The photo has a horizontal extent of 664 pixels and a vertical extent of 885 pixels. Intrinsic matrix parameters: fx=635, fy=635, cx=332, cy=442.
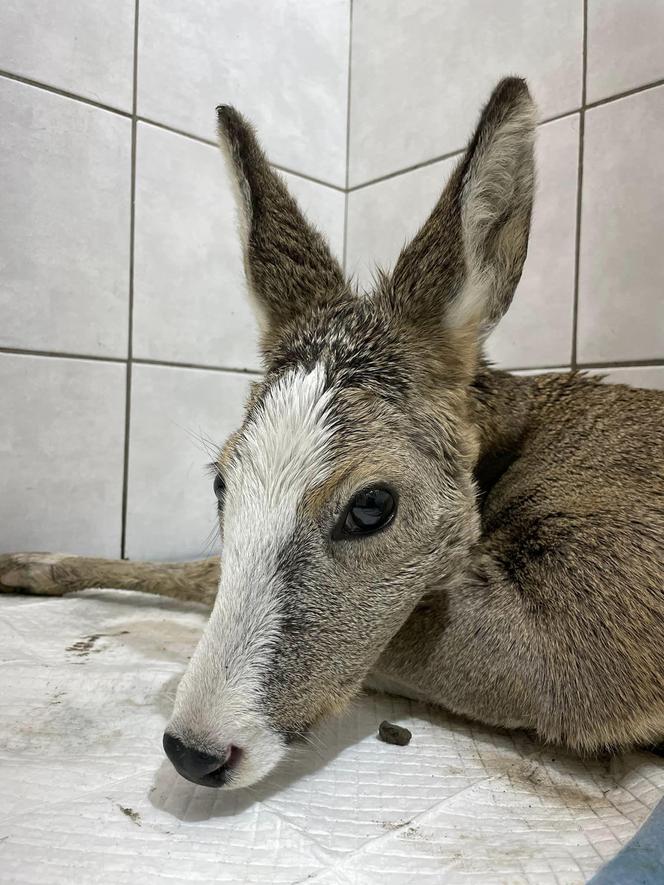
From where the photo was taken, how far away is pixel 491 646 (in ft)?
3.50

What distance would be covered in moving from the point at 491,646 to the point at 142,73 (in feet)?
6.87

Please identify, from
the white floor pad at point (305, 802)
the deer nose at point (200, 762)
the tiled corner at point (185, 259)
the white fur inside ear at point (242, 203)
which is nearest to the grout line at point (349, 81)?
the tiled corner at point (185, 259)

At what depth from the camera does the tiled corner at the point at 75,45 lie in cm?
188

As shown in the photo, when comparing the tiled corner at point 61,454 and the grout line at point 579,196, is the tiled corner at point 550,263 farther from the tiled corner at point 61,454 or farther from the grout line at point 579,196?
the tiled corner at point 61,454

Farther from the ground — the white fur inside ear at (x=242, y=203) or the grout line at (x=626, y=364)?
the white fur inside ear at (x=242, y=203)

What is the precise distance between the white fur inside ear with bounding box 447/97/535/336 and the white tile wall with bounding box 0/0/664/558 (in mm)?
846

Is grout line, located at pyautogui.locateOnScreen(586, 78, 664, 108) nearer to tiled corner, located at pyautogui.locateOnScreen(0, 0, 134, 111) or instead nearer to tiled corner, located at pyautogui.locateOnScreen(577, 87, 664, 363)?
tiled corner, located at pyautogui.locateOnScreen(577, 87, 664, 363)

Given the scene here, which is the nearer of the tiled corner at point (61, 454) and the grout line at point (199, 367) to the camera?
the tiled corner at point (61, 454)

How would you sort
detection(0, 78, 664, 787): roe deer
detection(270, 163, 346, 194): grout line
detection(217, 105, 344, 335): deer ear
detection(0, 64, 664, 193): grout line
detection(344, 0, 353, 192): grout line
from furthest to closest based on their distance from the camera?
detection(344, 0, 353, 192): grout line, detection(270, 163, 346, 194): grout line, detection(0, 64, 664, 193): grout line, detection(217, 105, 344, 335): deer ear, detection(0, 78, 664, 787): roe deer

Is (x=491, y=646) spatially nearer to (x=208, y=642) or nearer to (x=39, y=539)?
(x=208, y=642)

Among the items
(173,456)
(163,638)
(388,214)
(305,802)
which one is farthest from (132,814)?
(388,214)

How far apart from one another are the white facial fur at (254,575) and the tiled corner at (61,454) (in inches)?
47.4

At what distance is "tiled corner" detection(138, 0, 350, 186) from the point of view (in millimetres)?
2158

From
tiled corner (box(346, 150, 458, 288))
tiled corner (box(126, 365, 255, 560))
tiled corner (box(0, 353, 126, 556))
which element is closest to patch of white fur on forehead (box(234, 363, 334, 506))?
tiled corner (box(126, 365, 255, 560))
